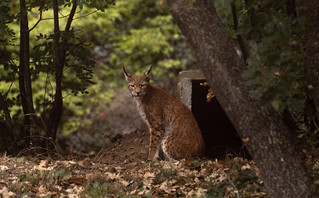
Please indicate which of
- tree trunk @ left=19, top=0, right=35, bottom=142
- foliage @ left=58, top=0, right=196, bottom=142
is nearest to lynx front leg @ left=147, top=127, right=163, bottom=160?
tree trunk @ left=19, top=0, right=35, bottom=142

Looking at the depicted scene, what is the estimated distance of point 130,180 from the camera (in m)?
5.58

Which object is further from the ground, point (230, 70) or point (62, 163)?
point (230, 70)

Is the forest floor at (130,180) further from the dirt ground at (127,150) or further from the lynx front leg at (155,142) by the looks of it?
the dirt ground at (127,150)

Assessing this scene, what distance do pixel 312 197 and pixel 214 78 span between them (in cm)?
122

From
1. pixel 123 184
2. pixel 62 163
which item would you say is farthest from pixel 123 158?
pixel 123 184

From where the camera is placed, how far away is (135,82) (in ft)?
23.9

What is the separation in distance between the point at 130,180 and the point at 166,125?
1.88 meters

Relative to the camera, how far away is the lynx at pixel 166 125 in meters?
7.09

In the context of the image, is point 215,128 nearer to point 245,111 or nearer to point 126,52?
point 245,111

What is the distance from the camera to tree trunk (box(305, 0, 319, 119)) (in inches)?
164

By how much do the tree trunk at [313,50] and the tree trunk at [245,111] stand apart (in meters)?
0.49

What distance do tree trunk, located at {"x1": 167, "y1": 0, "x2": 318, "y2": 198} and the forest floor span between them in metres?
0.50

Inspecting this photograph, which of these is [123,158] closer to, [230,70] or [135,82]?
[135,82]

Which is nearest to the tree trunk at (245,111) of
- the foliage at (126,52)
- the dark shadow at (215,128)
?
the dark shadow at (215,128)
